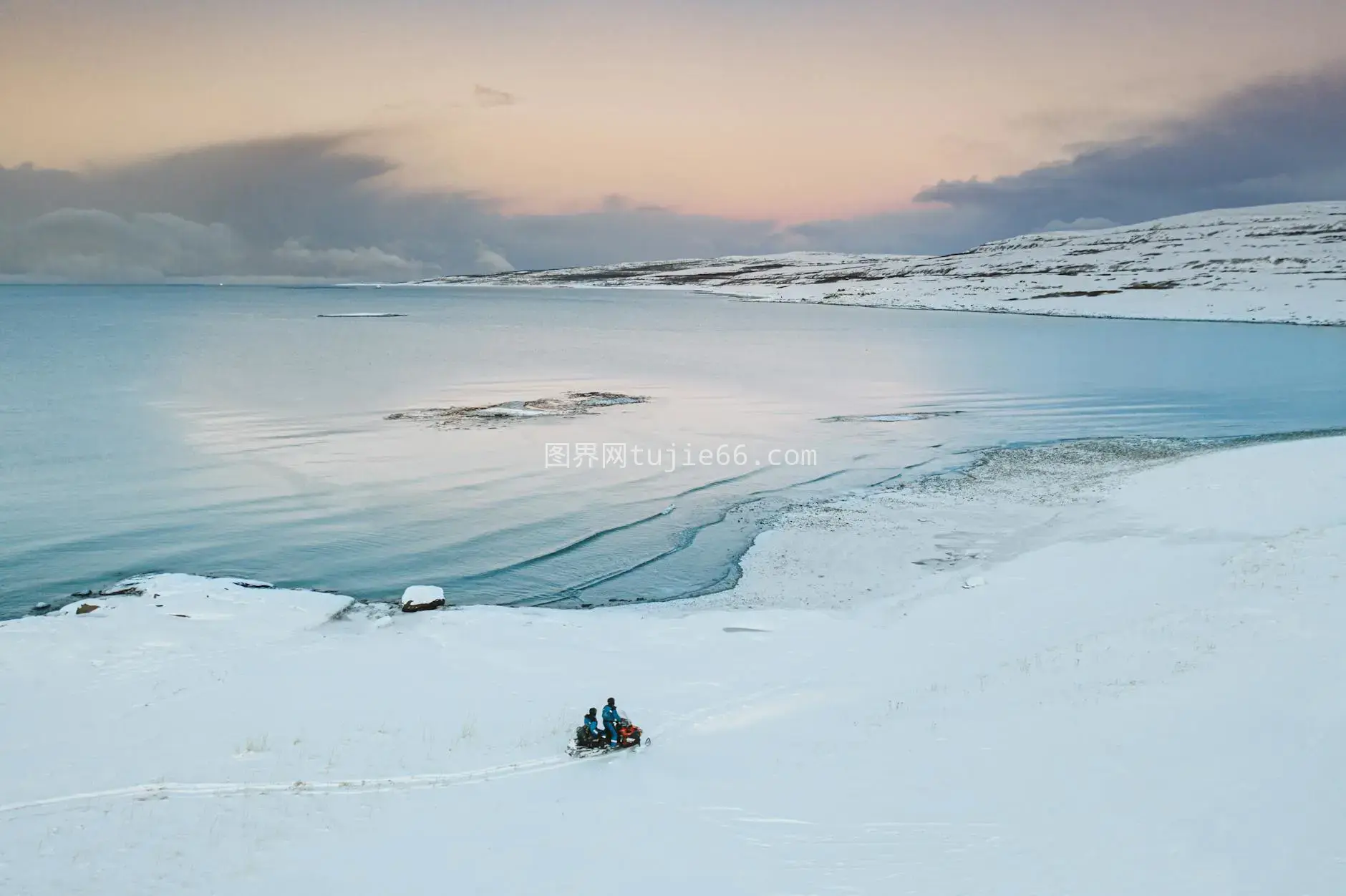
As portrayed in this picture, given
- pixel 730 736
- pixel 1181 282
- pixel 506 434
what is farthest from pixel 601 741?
pixel 1181 282

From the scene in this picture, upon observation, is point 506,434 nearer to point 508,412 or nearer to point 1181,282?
point 508,412

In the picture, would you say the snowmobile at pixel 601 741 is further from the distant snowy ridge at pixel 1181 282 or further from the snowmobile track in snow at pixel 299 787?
the distant snowy ridge at pixel 1181 282

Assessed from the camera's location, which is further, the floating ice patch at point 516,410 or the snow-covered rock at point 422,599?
the floating ice patch at point 516,410

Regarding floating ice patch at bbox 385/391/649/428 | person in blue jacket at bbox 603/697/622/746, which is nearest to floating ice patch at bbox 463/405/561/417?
floating ice patch at bbox 385/391/649/428


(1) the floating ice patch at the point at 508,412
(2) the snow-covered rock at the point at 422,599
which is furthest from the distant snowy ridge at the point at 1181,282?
(2) the snow-covered rock at the point at 422,599

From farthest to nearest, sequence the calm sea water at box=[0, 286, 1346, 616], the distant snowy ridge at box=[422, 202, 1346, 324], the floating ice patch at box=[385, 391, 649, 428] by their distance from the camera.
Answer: the distant snowy ridge at box=[422, 202, 1346, 324]
the floating ice patch at box=[385, 391, 649, 428]
the calm sea water at box=[0, 286, 1346, 616]

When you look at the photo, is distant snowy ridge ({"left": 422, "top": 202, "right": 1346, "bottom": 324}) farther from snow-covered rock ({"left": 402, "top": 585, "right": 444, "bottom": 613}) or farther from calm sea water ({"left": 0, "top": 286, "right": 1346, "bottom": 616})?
snow-covered rock ({"left": 402, "top": 585, "right": 444, "bottom": 613})
